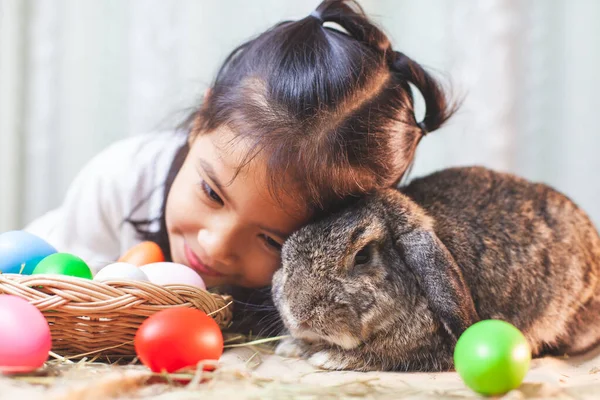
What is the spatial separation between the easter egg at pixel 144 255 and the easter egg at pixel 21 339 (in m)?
0.54

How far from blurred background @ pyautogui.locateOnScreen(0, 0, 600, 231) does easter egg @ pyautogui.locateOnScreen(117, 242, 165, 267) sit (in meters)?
1.22

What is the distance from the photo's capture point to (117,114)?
317 cm

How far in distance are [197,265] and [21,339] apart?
662 millimetres

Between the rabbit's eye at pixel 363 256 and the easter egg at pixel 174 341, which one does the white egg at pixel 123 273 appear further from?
the rabbit's eye at pixel 363 256

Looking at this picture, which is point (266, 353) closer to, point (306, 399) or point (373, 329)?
point (373, 329)

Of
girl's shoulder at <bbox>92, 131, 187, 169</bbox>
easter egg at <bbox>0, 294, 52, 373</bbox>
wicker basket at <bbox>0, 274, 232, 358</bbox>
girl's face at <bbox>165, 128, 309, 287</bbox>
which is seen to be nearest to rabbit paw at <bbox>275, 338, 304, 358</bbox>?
girl's face at <bbox>165, 128, 309, 287</bbox>

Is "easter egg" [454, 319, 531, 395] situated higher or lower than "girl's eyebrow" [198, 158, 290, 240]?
lower

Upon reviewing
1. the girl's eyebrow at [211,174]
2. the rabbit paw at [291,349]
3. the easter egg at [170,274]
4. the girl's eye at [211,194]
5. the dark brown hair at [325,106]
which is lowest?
the rabbit paw at [291,349]

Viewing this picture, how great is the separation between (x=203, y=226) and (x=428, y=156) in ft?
5.39

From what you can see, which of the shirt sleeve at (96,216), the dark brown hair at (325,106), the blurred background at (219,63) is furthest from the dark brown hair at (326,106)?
the blurred background at (219,63)

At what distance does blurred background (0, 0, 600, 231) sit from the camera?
2975 mm

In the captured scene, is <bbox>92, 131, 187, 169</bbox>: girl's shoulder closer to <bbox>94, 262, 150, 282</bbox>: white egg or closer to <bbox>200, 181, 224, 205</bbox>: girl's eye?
<bbox>200, 181, 224, 205</bbox>: girl's eye

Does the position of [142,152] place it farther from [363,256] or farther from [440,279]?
[440,279]

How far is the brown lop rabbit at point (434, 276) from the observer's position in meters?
1.45
